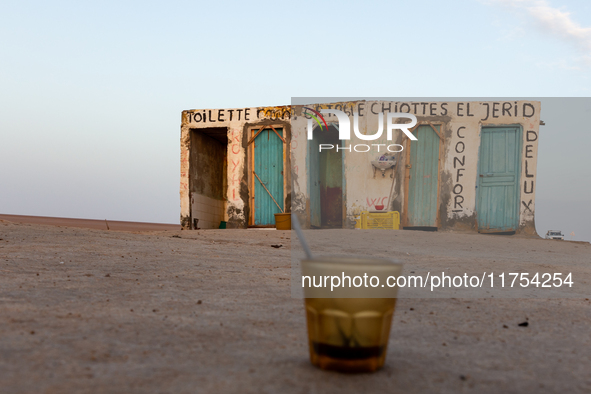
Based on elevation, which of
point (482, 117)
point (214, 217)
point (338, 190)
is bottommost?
point (214, 217)

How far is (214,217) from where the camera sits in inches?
483

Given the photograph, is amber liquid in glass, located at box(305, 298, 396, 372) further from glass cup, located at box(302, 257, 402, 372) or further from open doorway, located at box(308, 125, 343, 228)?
open doorway, located at box(308, 125, 343, 228)

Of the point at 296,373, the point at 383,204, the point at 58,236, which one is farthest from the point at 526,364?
the point at 383,204

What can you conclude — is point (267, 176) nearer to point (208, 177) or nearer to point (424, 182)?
point (208, 177)

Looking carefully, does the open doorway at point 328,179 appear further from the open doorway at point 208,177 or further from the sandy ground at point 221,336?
the sandy ground at point 221,336

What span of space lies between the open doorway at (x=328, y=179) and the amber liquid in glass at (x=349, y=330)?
9562 mm

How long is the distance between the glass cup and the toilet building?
28.0 feet

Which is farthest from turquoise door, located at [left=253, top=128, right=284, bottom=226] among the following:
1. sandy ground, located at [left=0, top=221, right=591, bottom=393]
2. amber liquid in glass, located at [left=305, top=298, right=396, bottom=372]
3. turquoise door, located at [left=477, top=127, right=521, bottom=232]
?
amber liquid in glass, located at [left=305, top=298, right=396, bottom=372]

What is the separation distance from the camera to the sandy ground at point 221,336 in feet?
4.30

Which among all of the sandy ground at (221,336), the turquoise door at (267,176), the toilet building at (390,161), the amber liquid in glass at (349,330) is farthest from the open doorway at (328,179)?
the amber liquid in glass at (349,330)

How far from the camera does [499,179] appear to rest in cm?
959

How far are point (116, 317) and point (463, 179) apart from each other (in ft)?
28.8

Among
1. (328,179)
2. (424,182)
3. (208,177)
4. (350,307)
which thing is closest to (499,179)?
(424,182)

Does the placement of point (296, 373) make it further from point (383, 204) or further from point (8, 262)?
point (383, 204)
